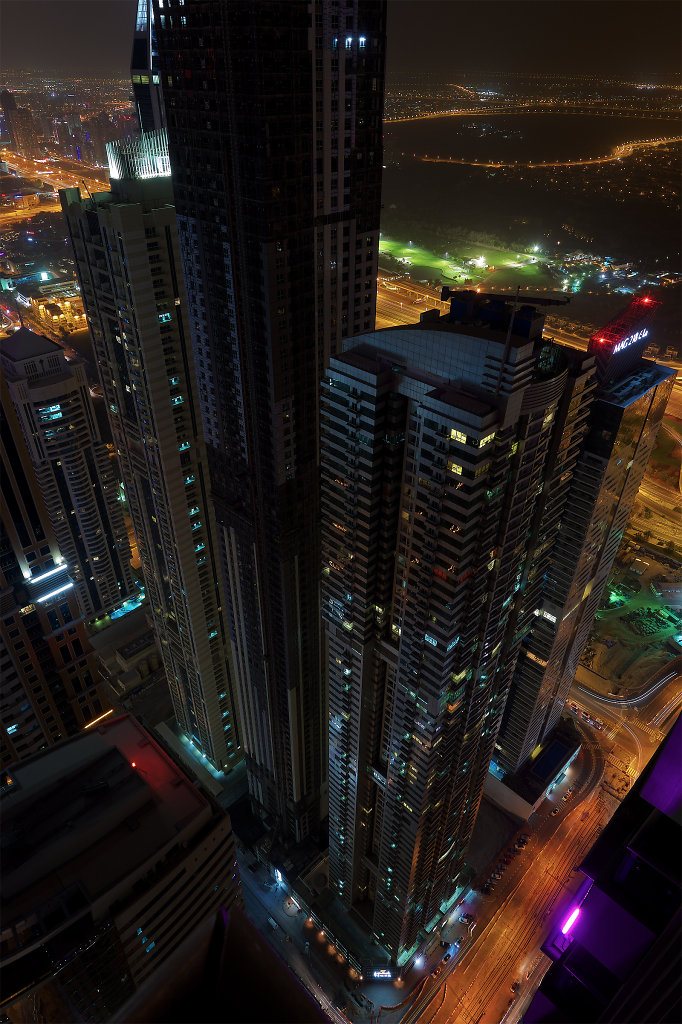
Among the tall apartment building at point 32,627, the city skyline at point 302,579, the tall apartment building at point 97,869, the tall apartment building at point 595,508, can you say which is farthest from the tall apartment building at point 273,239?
the tall apartment building at point 97,869

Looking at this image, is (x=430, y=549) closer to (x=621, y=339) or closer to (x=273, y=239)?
(x=273, y=239)

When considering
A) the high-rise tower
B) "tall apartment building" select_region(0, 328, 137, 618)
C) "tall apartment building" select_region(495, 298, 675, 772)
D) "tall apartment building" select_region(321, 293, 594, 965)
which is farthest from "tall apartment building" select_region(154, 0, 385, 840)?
"tall apartment building" select_region(0, 328, 137, 618)

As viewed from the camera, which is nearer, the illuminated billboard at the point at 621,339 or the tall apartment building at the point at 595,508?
the illuminated billboard at the point at 621,339

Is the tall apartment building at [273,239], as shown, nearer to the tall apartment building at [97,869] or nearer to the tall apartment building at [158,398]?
the tall apartment building at [158,398]

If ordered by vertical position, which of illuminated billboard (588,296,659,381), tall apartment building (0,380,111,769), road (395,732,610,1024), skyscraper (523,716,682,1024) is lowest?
road (395,732,610,1024)

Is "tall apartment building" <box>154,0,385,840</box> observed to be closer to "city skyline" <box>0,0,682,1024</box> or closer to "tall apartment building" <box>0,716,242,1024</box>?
"city skyline" <box>0,0,682,1024</box>

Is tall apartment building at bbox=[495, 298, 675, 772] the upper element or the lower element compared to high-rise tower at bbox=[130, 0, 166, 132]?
lower

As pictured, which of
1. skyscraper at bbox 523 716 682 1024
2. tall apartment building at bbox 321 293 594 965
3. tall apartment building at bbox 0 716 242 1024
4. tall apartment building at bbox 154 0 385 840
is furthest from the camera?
tall apartment building at bbox 154 0 385 840
